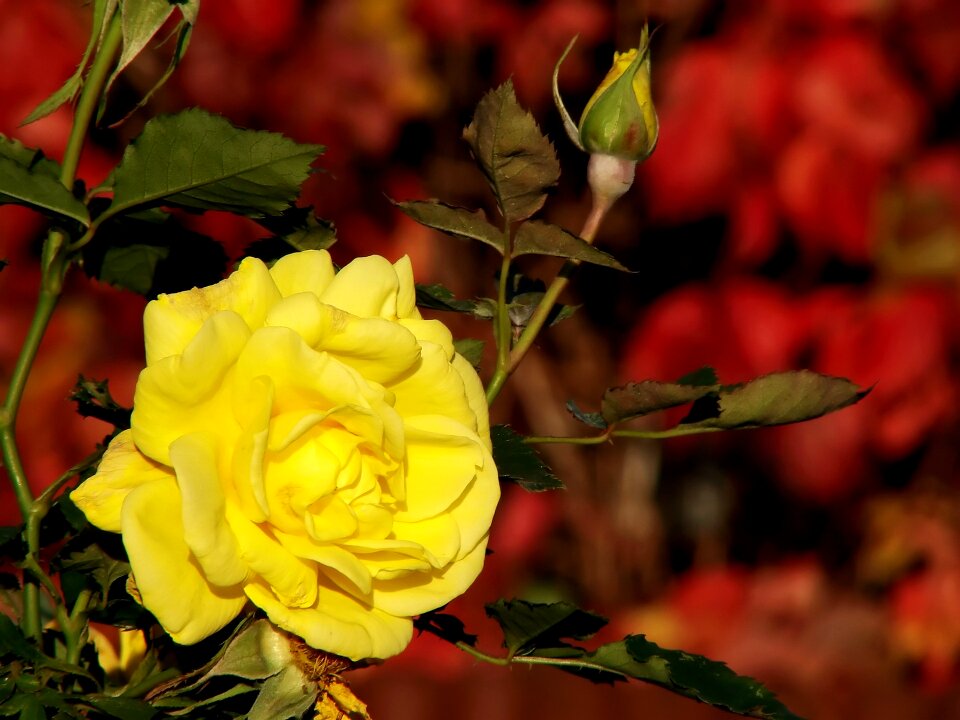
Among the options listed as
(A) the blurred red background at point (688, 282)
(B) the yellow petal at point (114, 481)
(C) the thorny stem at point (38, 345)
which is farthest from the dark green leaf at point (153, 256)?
(A) the blurred red background at point (688, 282)

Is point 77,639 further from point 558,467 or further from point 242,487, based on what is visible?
point 558,467

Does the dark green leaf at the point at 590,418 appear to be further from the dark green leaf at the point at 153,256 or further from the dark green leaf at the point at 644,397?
the dark green leaf at the point at 153,256

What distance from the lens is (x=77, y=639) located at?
1.70 ft

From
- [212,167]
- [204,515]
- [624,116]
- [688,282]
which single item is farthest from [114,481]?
[688,282]

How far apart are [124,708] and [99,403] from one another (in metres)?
0.13

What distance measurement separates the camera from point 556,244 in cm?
50

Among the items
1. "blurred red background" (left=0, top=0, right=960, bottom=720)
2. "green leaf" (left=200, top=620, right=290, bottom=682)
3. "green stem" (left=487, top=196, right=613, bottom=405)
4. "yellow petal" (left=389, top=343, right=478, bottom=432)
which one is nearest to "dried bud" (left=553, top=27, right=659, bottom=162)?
"green stem" (left=487, top=196, right=613, bottom=405)

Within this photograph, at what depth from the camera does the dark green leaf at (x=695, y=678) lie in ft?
1.59

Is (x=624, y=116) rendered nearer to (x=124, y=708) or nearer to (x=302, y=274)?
(x=302, y=274)

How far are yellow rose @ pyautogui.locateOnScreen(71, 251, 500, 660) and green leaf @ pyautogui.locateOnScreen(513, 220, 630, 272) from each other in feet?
0.22

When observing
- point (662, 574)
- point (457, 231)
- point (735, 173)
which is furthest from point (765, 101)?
point (457, 231)

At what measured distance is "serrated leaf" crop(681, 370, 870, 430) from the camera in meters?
0.51

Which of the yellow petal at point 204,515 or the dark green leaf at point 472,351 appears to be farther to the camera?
the dark green leaf at point 472,351

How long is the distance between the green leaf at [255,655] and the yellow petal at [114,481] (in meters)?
0.06
